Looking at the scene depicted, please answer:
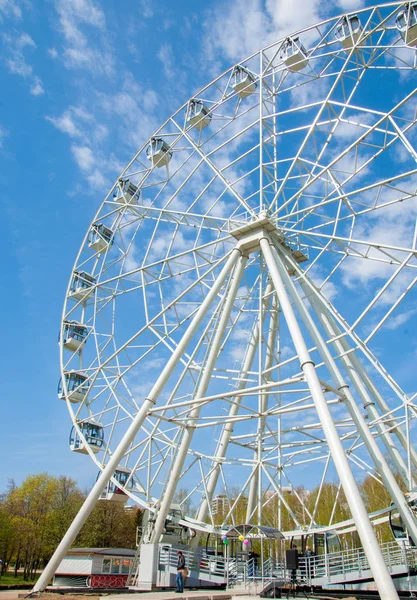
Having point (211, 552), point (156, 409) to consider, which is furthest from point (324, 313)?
point (211, 552)

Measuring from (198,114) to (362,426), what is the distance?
16.0 metres

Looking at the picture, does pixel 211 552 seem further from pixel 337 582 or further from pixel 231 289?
pixel 231 289

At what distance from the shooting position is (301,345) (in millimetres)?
14328

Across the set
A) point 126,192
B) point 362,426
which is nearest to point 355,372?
point 362,426

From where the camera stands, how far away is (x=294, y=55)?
835 inches

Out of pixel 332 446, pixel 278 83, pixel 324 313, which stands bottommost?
pixel 332 446

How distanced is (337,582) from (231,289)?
39.4 feet

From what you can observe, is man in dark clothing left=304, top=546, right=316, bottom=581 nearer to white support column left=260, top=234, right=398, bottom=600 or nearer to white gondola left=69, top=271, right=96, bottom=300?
white support column left=260, top=234, right=398, bottom=600

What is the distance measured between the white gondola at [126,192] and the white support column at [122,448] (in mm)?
8153

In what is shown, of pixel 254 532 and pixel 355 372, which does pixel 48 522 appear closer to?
pixel 254 532

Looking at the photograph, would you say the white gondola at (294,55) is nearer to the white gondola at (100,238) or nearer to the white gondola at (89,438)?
the white gondola at (100,238)

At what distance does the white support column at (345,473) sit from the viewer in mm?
10359

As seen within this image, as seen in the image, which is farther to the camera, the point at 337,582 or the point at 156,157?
the point at 156,157

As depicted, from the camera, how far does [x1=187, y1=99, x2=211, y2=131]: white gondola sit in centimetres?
2394
